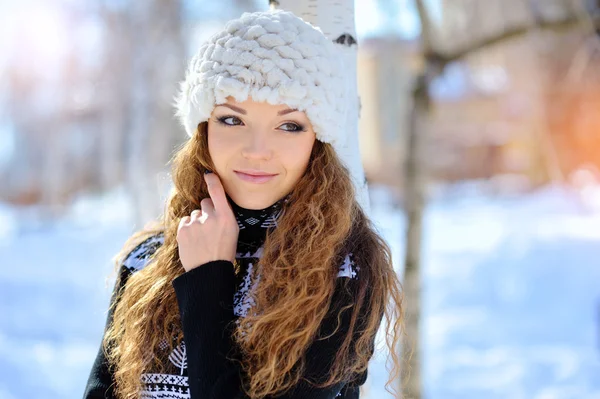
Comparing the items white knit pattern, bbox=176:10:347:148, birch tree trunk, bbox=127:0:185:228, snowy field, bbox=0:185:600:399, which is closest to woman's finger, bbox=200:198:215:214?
white knit pattern, bbox=176:10:347:148

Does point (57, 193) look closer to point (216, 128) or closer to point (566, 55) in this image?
point (566, 55)

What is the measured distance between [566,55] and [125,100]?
365 inches

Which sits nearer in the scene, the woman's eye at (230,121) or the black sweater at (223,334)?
the black sweater at (223,334)

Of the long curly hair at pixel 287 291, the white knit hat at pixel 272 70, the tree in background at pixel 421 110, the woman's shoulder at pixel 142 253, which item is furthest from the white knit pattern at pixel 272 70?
the tree in background at pixel 421 110

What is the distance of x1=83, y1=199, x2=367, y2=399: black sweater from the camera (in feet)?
4.62

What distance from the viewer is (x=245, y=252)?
1.67 m

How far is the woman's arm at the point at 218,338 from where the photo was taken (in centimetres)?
140

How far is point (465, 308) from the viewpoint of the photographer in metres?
8.28

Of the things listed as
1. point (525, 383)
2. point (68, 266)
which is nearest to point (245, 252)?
point (525, 383)

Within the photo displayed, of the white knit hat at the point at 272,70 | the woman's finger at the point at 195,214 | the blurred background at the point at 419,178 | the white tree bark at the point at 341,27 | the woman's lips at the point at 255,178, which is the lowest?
the woman's finger at the point at 195,214

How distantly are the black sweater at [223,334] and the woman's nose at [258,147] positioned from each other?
15 cm

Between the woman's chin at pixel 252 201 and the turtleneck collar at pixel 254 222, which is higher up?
the woman's chin at pixel 252 201

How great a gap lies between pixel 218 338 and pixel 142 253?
500 millimetres

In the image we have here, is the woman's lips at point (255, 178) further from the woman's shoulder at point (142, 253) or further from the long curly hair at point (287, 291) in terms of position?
the woman's shoulder at point (142, 253)
